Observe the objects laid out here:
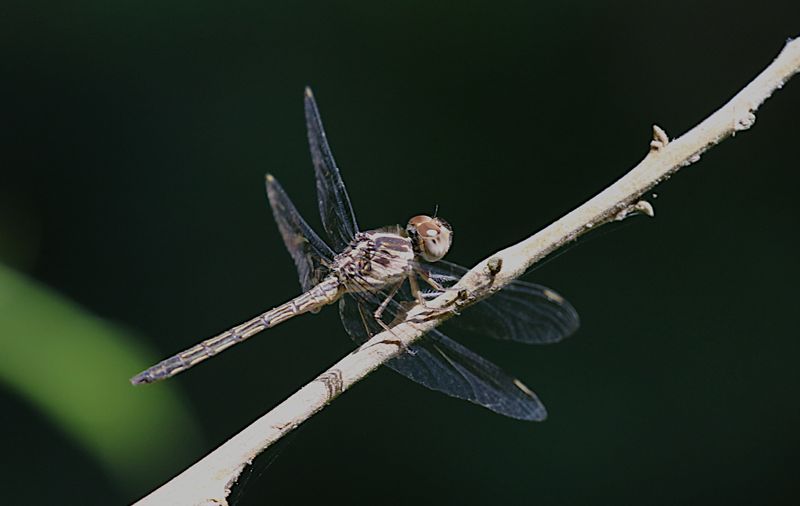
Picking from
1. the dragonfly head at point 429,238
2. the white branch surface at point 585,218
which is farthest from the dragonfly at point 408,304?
the white branch surface at point 585,218

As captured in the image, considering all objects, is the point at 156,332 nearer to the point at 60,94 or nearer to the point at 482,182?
the point at 60,94

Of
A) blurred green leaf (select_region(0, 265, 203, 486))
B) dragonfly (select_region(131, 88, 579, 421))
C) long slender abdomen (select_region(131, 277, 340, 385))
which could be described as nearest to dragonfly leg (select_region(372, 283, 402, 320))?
dragonfly (select_region(131, 88, 579, 421))

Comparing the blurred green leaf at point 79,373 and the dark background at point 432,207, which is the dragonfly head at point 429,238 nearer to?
the blurred green leaf at point 79,373

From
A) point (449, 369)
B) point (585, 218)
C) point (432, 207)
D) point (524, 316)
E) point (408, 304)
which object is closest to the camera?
point (585, 218)

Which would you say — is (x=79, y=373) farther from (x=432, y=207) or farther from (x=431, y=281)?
(x=432, y=207)

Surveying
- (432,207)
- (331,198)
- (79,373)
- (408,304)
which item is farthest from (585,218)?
(432,207)
